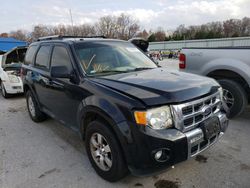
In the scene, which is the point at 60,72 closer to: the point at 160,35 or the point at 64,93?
the point at 64,93

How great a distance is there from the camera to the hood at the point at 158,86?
7.68 feet

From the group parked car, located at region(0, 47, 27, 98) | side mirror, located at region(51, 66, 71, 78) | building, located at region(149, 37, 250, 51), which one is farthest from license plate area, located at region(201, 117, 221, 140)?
building, located at region(149, 37, 250, 51)

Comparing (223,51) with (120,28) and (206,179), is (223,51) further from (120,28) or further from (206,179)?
(120,28)

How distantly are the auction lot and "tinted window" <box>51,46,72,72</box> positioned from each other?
143 centimetres

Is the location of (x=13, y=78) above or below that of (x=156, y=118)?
below

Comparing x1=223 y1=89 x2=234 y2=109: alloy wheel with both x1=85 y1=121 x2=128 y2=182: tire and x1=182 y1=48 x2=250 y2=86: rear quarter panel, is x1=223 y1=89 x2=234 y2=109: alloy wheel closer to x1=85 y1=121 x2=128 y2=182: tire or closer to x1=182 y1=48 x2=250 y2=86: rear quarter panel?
x1=182 y1=48 x2=250 y2=86: rear quarter panel

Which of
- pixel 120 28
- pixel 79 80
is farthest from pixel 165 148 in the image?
pixel 120 28

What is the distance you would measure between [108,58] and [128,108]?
1.48 meters

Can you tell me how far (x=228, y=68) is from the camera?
455cm

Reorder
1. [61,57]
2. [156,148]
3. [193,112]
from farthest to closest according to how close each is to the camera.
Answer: [61,57] < [193,112] < [156,148]

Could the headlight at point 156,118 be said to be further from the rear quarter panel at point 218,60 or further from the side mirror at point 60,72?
the rear quarter panel at point 218,60

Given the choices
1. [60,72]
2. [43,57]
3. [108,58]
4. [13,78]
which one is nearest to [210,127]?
[108,58]

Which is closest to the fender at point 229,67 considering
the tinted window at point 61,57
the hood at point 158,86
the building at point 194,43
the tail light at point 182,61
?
the tail light at point 182,61

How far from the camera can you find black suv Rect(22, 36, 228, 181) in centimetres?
228
